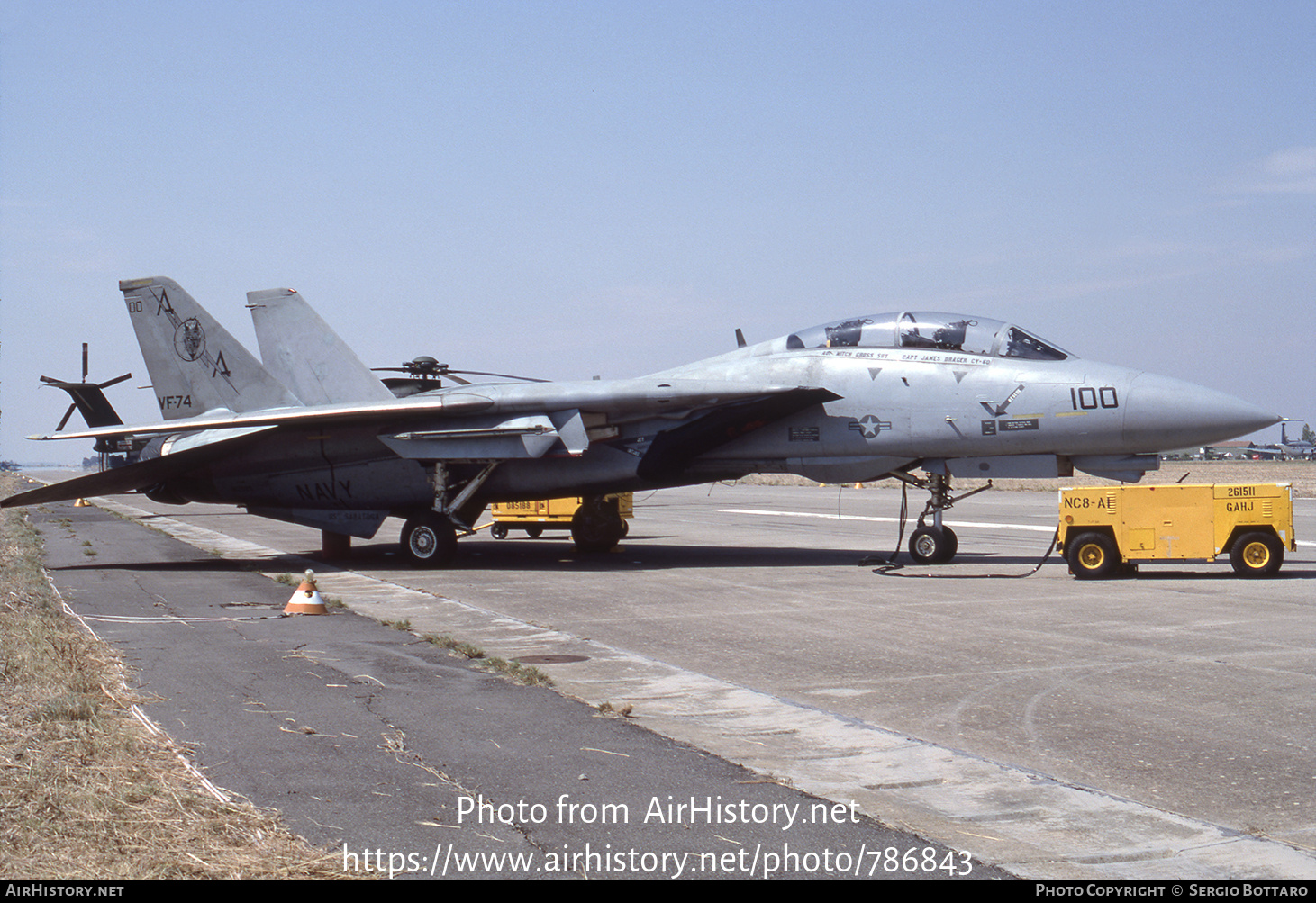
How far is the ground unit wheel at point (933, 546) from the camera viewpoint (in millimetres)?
15719

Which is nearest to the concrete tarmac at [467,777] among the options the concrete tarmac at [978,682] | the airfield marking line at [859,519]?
the concrete tarmac at [978,682]

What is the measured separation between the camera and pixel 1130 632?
369 inches

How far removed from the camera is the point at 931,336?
15.5 m

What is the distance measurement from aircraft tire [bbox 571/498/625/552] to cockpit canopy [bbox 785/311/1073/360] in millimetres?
5128

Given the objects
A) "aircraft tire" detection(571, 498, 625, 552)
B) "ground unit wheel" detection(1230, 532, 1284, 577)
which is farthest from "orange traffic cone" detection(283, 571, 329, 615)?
"ground unit wheel" detection(1230, 532, 1284, 577)

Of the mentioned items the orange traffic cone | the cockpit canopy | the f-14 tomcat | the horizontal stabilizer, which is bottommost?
the orange traffic cone

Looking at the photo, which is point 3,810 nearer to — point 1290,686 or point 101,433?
point 1290,686

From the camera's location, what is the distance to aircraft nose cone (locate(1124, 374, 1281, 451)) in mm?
13445

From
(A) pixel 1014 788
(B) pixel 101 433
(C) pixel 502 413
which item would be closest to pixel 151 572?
(B) pixel 101 433

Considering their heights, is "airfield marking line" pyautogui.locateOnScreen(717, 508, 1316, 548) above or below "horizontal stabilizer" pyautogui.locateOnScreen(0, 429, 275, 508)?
below

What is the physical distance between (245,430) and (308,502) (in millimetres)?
1617

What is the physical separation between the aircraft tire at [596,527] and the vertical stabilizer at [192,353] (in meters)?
5.41

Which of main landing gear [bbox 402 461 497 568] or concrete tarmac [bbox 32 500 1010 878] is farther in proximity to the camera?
main landing gear [bbox 402 461 497 568]

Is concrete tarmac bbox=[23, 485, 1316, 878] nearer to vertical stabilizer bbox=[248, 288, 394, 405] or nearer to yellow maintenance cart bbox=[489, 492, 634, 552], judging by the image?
yellow maintenance cart bbox=[489, 492, 634, 552]
